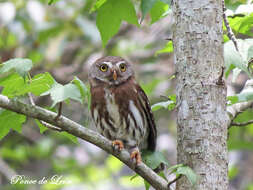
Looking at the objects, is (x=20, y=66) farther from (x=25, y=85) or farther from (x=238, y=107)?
(x=238, y=107)

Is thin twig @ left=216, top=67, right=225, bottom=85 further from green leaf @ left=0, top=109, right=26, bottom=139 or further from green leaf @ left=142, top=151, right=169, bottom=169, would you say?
green leaf @ left=0, top=109, right=26, bottom=139

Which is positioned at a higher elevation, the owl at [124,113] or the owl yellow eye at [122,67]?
the owl yellow eye at [122,67]

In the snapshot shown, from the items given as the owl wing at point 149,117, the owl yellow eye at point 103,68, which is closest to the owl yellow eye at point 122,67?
the owl yellow eye at point 103,68

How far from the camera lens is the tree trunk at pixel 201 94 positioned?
7.36 ft

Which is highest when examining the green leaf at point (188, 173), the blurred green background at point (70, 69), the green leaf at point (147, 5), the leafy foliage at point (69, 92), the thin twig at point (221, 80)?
the green leaf at point (147, 5)

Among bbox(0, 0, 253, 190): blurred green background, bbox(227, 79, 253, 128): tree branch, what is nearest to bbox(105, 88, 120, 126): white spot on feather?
bbox(227, 79, 253, 128): tree branch

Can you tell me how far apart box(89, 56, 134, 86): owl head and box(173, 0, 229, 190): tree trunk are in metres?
1.46

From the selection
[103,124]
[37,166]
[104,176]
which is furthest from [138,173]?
[37,166]

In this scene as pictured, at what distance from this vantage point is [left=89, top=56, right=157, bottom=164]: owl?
3.47m

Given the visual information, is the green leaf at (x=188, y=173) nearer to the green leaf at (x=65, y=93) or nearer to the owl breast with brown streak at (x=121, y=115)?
the green leaf at (x=65, y=93)

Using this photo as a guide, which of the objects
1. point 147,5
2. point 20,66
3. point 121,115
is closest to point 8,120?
point 20,66

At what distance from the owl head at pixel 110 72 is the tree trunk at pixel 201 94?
1.46m

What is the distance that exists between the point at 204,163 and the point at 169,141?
17.0ft

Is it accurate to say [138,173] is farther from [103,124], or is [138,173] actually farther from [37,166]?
[37,166]
